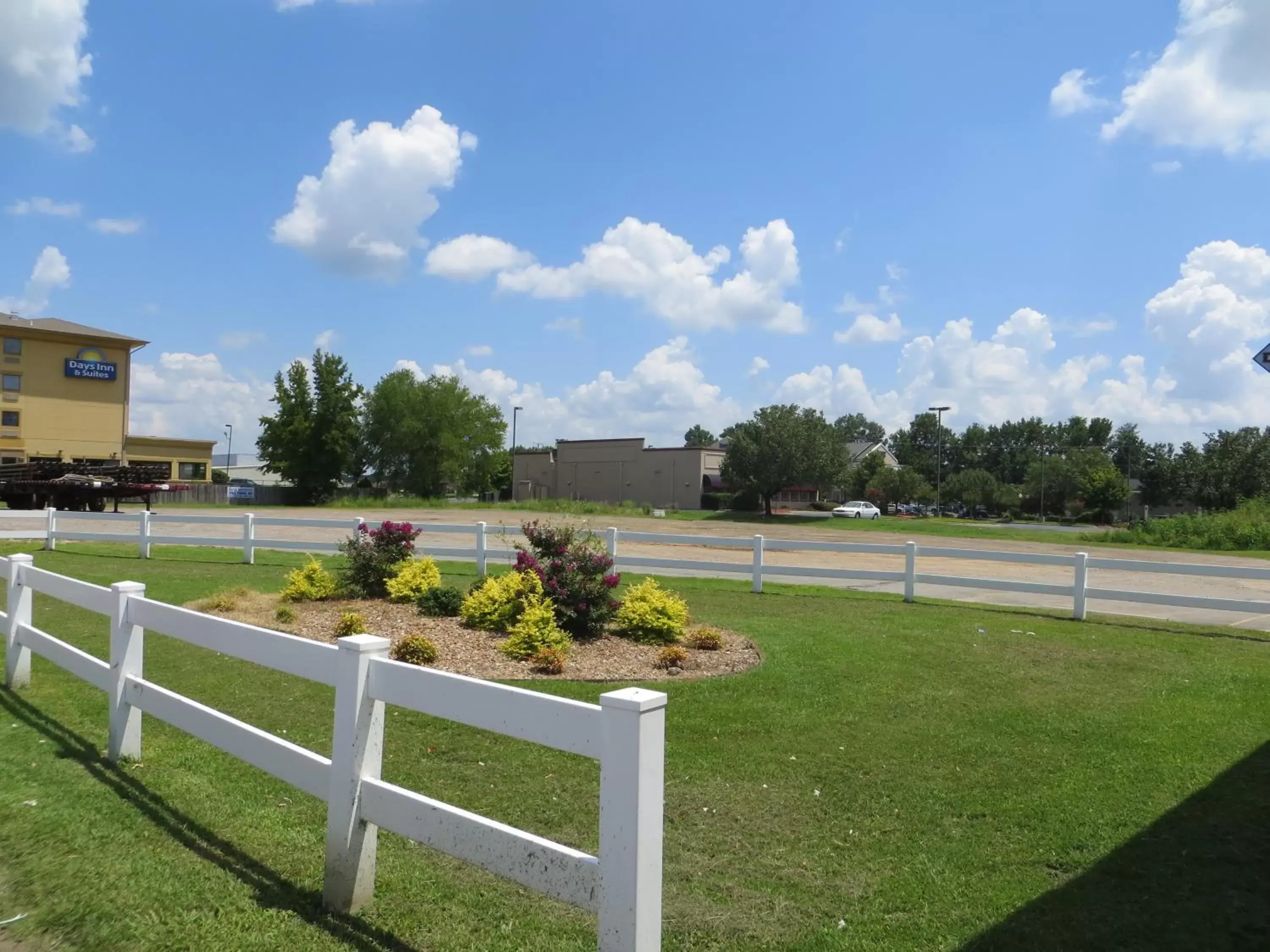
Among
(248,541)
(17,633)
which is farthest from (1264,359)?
(248,541)

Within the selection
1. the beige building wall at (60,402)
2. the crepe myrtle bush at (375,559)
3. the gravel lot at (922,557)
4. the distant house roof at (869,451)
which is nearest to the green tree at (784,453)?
the gravel lot at (922,557)

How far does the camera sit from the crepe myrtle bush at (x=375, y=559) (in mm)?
12781

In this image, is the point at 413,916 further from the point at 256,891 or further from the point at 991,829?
the point at 991,829

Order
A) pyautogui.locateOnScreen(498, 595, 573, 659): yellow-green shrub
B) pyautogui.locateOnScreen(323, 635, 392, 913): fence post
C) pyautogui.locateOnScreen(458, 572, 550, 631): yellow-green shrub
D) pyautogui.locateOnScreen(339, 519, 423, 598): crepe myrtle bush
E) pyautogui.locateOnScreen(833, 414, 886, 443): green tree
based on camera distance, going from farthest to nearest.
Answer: pyautogui.locateOnScreen(833, 414, 886, 443): green tree, pyautogui.locateOnScreen(339, 519, 423, 598): crepe myrtle bush, pyautogui.locateOnScreen(458, 572, 550, 631): yellow-green shrub, pyautogui.locateOnScreen(498, 595, 573, 659): yellow-green shrub, pyautogui.locateOnScreen(323, 635, 392, 913): fence post

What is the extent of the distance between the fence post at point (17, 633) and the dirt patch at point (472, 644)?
2.41 metres

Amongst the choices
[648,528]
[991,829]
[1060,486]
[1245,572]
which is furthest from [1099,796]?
[1060,486]

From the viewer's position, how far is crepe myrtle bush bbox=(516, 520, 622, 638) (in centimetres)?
1016

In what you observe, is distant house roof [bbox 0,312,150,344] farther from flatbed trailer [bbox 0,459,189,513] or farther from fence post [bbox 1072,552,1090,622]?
fence post [bbox 1072,552,1090,622]

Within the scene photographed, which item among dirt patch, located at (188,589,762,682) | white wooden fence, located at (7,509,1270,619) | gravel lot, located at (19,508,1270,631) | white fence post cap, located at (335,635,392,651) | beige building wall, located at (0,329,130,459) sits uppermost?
beige building wall, located at (0,329,130,459)

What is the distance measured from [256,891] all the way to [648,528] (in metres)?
39.1

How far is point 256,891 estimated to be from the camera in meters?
4.00

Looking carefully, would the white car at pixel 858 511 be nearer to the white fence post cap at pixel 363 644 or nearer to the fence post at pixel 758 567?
the fence post at pixel 758 567

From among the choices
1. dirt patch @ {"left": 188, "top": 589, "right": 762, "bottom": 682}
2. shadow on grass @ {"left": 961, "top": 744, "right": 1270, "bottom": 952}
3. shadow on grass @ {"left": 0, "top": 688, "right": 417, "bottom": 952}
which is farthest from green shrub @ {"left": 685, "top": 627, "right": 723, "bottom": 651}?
shadow on grass @ {"left": 0, "top": 688, "right": 417, "bottom": 952}

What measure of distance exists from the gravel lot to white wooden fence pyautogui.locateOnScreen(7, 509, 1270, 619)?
0.34 meters
